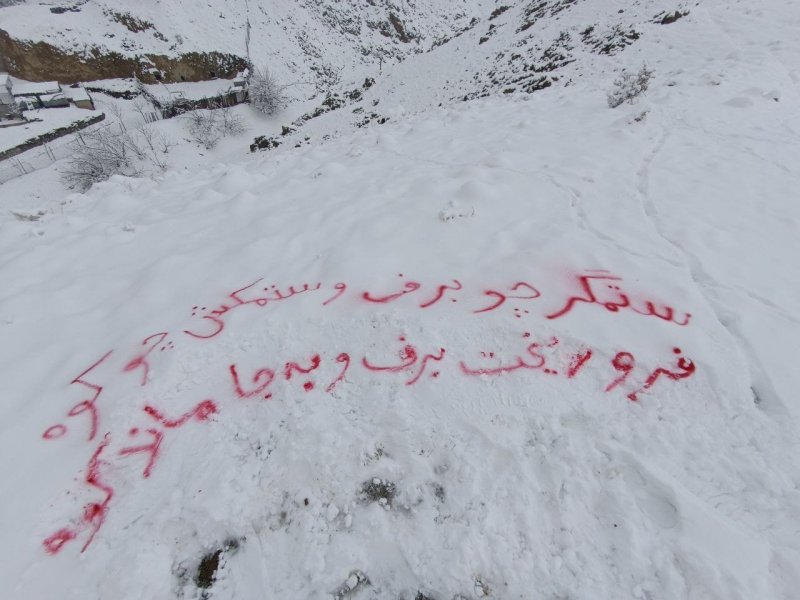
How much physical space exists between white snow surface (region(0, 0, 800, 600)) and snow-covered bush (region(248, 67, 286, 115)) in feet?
62.3

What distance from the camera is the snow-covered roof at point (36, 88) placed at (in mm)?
18223

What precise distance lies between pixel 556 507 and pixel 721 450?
1031 millimetres

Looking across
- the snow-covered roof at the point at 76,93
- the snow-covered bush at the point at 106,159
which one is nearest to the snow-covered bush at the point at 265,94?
the snow-covered bush at the point at 106,159

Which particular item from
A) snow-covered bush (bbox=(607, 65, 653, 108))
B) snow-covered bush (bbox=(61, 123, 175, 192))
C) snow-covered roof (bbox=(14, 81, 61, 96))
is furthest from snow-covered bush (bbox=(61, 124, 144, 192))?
snow-covered bush (bbox=(607, 65, 653, 108))

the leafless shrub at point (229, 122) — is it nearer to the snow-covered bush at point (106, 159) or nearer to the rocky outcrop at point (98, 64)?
the snow-covered bush at point (106, 159)

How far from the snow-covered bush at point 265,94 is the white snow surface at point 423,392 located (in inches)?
747

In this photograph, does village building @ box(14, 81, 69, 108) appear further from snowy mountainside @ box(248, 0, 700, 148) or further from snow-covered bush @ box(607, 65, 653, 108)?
snow-covered bush @ box(607, 65, 653, 108)

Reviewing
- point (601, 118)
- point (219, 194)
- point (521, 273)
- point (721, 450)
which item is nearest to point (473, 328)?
point (521, 273)

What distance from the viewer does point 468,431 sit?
88.8 inches

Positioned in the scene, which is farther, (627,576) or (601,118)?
(601,118)

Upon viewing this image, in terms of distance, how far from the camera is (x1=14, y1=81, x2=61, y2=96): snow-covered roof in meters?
18.2

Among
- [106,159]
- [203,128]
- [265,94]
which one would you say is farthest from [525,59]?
[106,159]

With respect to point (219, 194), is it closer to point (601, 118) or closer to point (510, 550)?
point (510, 550)

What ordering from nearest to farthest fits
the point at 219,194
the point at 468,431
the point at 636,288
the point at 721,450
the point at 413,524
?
the point at 413,524 → the point at 721,450 → the point at 468,431 → the point at 636,288 → the point at 219,194
